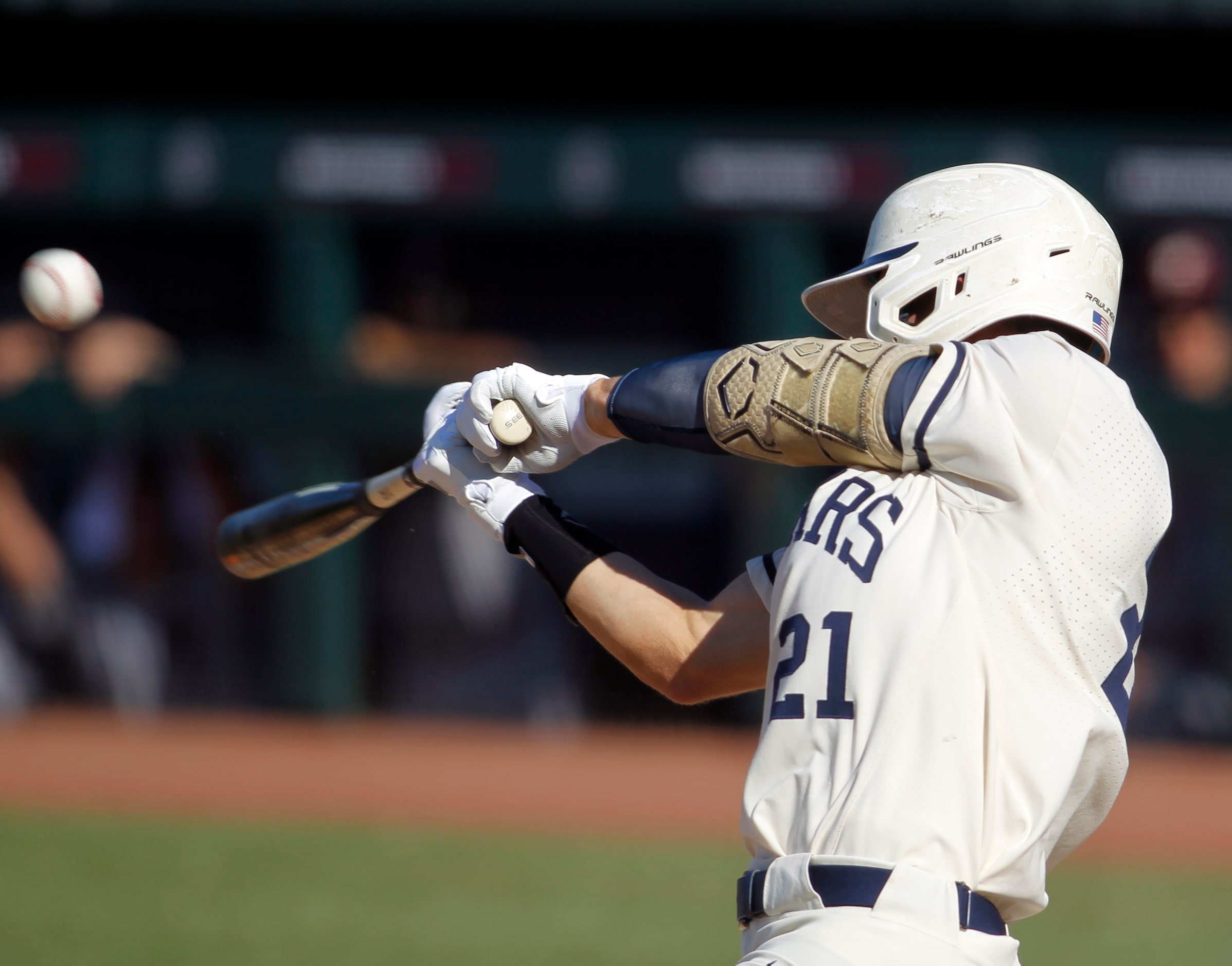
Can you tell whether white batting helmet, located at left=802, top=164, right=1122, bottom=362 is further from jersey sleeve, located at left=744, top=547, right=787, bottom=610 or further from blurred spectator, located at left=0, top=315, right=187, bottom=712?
blurred spectator, located at left=0, top=315, right=187, bottom=712

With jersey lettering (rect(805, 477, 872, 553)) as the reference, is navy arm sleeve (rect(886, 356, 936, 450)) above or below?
above

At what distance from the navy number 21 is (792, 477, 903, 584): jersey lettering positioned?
6 cm

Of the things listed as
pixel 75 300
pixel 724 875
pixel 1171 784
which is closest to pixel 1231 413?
pixel 1171 784

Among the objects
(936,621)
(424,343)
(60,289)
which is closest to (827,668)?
(936,621)

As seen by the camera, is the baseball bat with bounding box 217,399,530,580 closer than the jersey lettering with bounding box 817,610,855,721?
No

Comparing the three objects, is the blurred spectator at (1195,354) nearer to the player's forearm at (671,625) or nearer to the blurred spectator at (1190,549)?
the blurred spectator at (1190,549)

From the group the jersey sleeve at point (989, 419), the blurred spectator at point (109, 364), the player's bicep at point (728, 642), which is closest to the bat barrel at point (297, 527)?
the player's bicep at point (728, 642)

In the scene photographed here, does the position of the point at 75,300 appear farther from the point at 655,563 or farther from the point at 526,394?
the point at 655,563

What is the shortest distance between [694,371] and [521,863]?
412cm

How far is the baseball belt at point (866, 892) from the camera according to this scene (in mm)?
1674

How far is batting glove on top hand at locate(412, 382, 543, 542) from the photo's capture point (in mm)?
2252

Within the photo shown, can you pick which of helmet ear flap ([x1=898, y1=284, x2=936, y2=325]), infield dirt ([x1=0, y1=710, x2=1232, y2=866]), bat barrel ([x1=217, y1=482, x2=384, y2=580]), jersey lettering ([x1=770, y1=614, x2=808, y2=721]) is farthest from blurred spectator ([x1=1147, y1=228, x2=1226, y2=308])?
jersey lettering ([x1=770, y1=614, x2=808, y2=721])

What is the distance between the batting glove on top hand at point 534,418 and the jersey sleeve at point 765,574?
277mm

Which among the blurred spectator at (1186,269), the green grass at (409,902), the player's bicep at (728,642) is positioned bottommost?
the green grass at (409,902)
